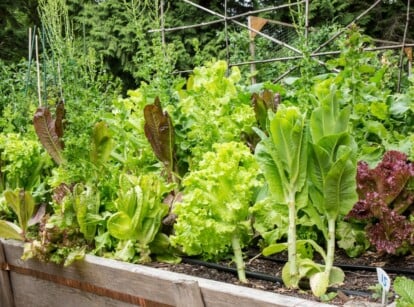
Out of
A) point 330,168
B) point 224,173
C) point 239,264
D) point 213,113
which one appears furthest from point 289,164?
point 213,113

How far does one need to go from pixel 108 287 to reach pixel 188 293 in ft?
1.74

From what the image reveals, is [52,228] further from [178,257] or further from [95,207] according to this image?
[178,257]

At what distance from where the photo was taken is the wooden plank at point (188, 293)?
178 cm

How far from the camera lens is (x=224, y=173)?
1.89 meters

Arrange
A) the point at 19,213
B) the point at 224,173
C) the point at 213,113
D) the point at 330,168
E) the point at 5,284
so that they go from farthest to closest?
the point at 5,284, the point at 19,213, the point at 213,113, the point at 224,173, the point at 330,168

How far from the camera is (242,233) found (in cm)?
210

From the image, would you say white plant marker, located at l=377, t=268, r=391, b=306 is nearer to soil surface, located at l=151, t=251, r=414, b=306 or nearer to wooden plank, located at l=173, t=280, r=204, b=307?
soil surface, located at l=151, t=251, r=414, b=306

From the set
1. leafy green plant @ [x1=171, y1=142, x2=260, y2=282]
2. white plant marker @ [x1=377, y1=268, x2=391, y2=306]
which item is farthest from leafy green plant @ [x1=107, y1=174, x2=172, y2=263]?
white plant marker @ [x1=377, y1=268, x2=391, y2=306]

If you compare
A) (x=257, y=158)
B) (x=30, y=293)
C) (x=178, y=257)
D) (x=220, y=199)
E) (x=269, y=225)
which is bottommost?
(x=30, y=293)

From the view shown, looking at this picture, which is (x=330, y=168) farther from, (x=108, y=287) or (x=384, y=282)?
(x=108, y=287)

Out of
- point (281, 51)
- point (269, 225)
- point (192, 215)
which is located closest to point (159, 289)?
point (192, 215)

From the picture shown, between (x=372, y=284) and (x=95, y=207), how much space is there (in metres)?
1.26

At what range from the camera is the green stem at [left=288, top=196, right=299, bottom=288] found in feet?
5.81

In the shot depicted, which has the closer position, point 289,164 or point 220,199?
point 289,164
